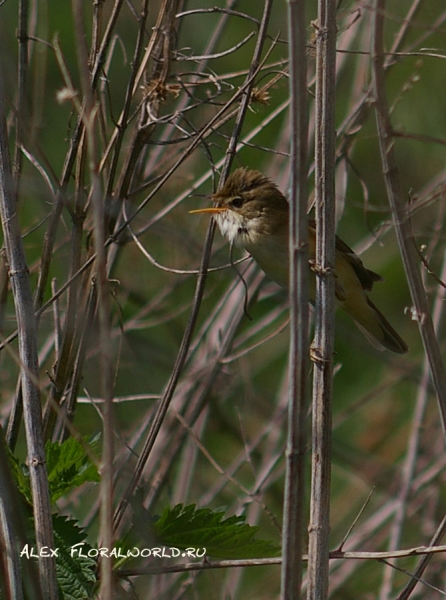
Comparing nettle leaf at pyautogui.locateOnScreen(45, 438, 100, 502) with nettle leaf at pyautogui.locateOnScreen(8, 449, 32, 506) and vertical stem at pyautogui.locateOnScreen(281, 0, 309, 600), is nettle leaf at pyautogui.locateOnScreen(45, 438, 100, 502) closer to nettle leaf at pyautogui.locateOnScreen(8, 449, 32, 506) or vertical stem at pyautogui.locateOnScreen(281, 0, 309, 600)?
nettle leaf at pyautogui.locateOnScreen(8, 449, 32, 506)

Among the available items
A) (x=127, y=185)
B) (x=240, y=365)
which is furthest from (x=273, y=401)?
(x=127, y=185)

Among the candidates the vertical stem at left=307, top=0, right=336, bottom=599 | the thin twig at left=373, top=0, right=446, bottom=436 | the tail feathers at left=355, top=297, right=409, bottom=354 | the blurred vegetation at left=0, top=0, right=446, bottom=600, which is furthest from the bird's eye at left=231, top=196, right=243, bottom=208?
the thin twig at left=373, top=0, right=446, bottom=436

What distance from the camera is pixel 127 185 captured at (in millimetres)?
2432

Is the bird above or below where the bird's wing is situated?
above

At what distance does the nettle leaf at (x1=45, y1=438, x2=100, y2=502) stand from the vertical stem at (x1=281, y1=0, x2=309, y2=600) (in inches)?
24.5

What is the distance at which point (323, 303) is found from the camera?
2.01 meters

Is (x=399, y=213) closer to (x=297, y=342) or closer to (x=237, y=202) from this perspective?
(x=297, y=342)

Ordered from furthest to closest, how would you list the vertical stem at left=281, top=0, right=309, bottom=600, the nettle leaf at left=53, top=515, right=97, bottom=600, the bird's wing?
1. the bird's wing
2. the nettle leaf at left=53, top=515, right=97, bottom=600
3. the vertical stem at left=281, top=0, right=309, bottom=600

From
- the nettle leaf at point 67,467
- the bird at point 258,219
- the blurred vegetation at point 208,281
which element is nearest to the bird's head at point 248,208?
the bird at point 258,219

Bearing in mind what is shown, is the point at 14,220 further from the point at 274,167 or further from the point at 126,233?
the point at 274,167

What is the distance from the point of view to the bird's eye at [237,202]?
296cm

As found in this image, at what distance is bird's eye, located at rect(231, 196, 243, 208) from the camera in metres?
2.96

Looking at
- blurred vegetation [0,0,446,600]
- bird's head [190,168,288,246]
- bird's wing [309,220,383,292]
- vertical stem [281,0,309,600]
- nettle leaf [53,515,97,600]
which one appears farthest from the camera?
bird's wing [309,220,383,292]

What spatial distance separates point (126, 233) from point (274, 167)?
46.5 inches
